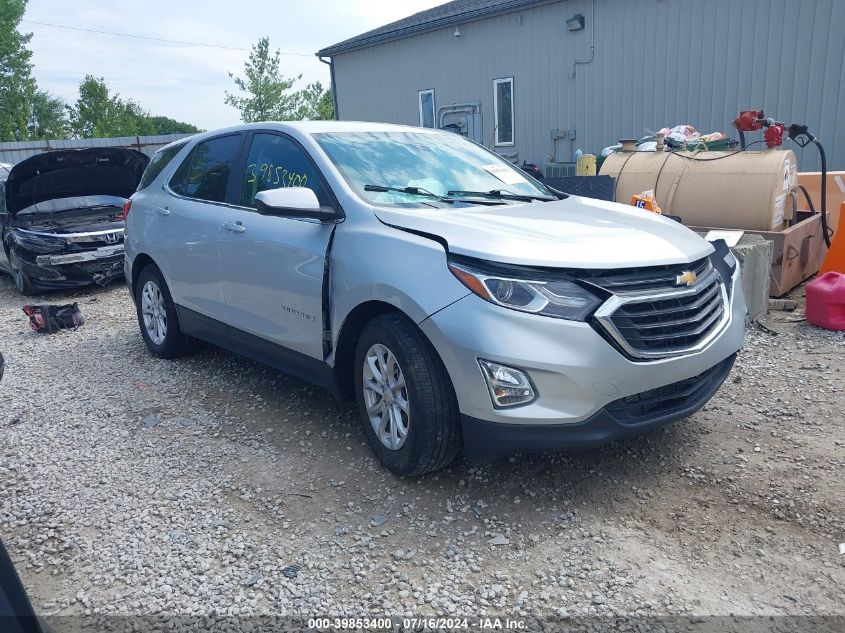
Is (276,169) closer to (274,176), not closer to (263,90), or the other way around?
(274,176)

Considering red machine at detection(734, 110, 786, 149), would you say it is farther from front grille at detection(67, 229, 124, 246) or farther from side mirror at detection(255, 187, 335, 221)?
front grille at detection(67, 229, 124, 246)

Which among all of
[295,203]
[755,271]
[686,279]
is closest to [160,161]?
[295,203]

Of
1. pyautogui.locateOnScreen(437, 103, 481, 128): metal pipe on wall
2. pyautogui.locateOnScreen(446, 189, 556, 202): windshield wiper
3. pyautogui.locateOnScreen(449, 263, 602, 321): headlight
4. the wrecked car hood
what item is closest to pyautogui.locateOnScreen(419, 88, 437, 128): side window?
pyautogui.locateOnScreen(437, 103, 481, 128): metal pipe on wall

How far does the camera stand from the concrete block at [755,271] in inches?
221

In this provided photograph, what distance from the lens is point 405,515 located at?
3135mm

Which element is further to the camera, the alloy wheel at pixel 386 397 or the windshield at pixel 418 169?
the windshield at pixel 418 169

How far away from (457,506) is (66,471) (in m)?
2.19

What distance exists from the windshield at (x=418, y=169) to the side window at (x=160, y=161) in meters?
1.96

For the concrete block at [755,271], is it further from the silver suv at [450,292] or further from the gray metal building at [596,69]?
the gray metal building at [596,69]

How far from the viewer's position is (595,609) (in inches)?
97.5

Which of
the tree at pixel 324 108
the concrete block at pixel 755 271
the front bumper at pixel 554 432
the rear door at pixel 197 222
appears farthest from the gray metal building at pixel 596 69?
the tree at pixel 324 108

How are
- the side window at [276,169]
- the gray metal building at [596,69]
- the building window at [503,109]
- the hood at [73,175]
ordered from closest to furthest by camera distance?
the side window at [276,169] < the hood at [73,175] < the gray metal building at [596,69] < the building window at [503,109]

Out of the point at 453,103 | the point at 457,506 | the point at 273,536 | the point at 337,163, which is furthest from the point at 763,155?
the point at 453,103

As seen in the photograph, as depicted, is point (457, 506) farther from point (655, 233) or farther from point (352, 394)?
point (655, 233)
